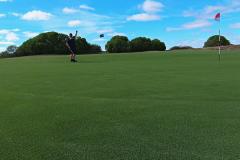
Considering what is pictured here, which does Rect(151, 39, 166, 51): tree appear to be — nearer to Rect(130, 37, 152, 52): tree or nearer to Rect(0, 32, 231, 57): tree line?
Rect(0, 32, 231, 57): tree line

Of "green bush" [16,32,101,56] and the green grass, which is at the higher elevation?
"green bush" [16,32,101,56]

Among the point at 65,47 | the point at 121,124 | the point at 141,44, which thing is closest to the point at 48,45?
the point at 65,47

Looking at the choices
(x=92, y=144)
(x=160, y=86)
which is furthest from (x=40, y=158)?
(x=160, y=86)

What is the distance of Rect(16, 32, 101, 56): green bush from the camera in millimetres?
62653

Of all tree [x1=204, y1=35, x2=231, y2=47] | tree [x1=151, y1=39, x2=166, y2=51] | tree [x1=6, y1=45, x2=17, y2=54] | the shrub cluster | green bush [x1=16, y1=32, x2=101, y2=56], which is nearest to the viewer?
green bush [x1=16, y1=32, x2=101, y2=56]

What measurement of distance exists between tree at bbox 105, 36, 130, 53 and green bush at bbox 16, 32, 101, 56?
117 inches

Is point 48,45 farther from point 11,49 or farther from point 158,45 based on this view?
point 158,45

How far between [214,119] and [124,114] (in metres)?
1.47

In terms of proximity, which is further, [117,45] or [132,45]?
[132,45]

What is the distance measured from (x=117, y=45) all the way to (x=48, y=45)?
33.8ft

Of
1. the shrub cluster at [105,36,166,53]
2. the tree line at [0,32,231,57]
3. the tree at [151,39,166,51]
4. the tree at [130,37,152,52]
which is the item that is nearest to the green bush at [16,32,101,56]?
the tree line at [0,32,231,57]

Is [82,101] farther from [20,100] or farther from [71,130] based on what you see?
[71,130]

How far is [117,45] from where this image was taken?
218 ft

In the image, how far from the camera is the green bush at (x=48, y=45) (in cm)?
6265
